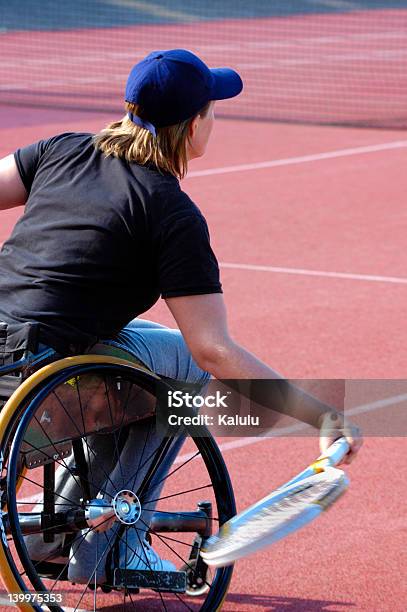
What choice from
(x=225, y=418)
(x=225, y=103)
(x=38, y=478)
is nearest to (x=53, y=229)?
(x=225, y=418)

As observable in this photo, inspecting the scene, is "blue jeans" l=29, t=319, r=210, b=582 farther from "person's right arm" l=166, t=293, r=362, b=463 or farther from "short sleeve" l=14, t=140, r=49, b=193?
"short sleeve" l=14, t=140, r=49, b=193

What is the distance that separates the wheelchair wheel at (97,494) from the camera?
10.7ft

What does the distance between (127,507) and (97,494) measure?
149 mm

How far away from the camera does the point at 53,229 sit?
11.6ft

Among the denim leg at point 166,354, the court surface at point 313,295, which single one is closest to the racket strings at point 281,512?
the denim leg at point 166,354

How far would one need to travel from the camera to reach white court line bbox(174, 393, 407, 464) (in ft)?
17.4

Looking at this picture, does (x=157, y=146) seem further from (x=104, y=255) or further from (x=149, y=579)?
→ (x=149, y=579)

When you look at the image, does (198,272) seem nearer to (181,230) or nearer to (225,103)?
(181,230)

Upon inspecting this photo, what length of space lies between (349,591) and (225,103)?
13.1m

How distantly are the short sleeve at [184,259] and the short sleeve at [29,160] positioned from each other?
60cm

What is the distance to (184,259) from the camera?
133 inches

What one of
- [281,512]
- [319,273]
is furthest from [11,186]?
[319,273]

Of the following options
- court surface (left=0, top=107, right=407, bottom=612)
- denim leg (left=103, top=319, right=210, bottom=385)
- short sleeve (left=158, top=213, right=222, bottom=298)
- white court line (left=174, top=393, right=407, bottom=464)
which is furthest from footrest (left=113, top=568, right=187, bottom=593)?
white court line (left=174, top=393, right=407, bottom=464)

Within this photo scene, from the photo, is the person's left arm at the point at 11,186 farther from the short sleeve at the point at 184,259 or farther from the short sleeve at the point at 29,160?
the short sleeve at the point at 184,259
